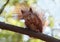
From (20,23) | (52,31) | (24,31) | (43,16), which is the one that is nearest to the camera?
(24,31)

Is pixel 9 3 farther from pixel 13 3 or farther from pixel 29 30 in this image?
pixel 29 30

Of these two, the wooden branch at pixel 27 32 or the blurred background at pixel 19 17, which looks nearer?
the wooden branch at pixel 27 32

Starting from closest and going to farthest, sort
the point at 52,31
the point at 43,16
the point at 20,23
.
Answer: the point at 43,16 < the point at 20,23 < the point at 52,31

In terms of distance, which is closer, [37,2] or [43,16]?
[43,16]

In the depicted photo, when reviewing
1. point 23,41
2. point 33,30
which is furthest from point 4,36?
point 33,30

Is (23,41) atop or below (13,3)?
below

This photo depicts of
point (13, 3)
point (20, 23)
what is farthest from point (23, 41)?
point (13, 3)

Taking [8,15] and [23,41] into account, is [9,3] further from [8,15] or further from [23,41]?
[23,41]

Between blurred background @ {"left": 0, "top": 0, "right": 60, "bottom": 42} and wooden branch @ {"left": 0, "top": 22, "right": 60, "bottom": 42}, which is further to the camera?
blurred background @ {"left": 0, "top": 0, "right": 60, "bottom": 42}

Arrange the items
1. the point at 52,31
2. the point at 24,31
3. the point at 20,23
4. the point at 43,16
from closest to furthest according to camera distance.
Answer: the point at 24,31 → the point at 43,16 → the point at 20,23 → the point at 52,31
